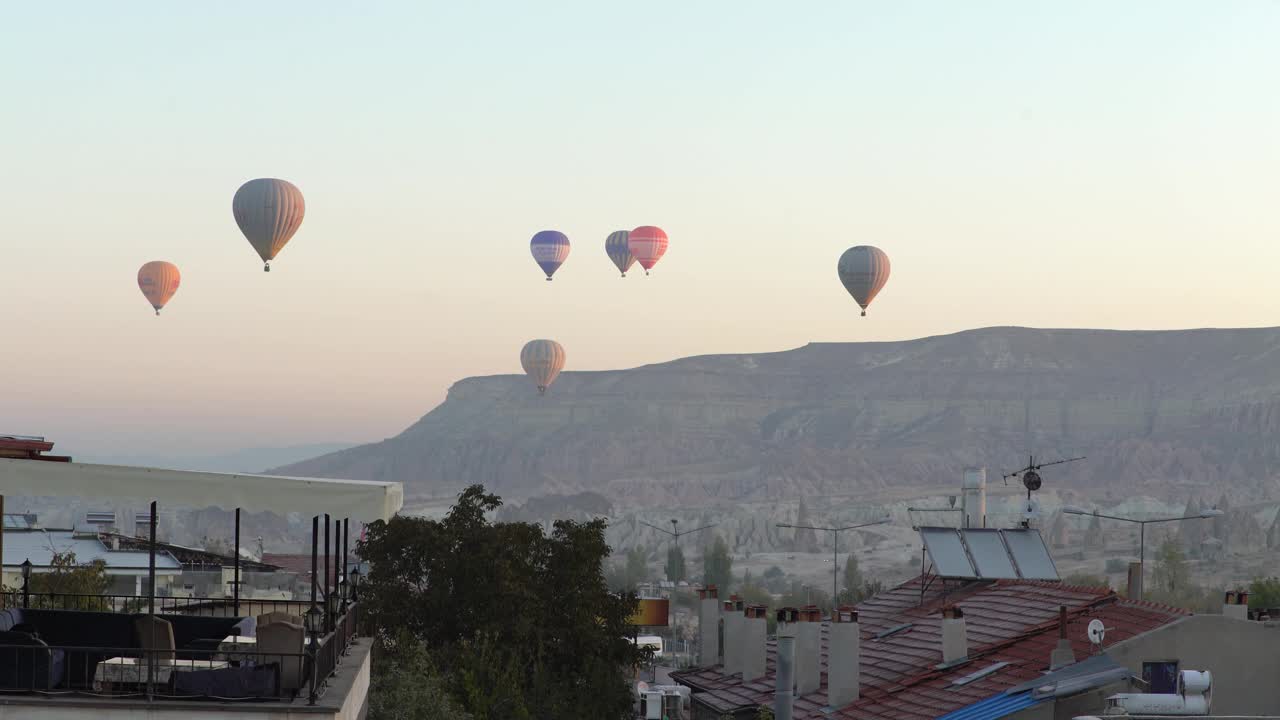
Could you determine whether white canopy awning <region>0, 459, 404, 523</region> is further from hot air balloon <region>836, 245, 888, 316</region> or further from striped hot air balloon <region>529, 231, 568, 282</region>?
striped hot air balloon <region>529, 231, 568, 282</region>

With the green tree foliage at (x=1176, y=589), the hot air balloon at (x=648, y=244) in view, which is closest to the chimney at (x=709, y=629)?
the hot air balloon at (x=648, y=244)

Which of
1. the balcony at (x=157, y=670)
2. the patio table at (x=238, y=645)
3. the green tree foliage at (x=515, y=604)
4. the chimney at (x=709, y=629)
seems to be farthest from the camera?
the chimney at (x=709, y=629)

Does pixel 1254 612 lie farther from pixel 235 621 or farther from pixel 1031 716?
pixel 235 621

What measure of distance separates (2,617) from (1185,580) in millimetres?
168545

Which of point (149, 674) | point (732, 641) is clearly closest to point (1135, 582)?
point (732, 641)

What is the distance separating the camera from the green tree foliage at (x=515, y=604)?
38.0 meters

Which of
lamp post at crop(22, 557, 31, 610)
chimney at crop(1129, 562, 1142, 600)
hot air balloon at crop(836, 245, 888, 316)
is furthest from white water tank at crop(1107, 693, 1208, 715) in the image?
hot air balloon at crop(836, 245, 888, 316)

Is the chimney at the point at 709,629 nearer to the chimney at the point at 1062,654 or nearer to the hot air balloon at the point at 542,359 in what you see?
the chimney at the point at 1062,654

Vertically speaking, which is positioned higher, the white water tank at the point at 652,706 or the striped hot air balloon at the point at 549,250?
the striped hot air balloon at the point at 549,250

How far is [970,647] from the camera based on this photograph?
36.2m

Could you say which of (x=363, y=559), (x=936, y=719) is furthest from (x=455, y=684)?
(x=936, y=719)

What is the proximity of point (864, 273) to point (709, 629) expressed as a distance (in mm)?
45650

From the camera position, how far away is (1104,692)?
91.5 ft

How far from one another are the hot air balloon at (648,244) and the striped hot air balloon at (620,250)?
40.4 inches
